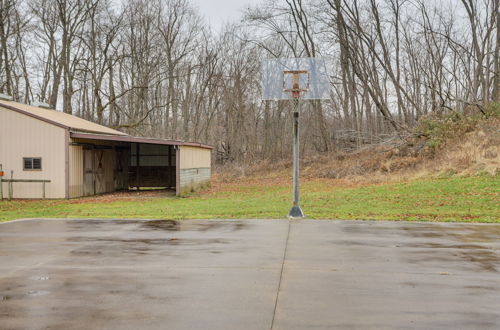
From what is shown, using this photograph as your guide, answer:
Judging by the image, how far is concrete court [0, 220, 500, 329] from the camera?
15.9ft

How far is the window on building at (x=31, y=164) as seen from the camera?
798 inches

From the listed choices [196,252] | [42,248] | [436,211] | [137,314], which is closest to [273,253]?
[196,252]

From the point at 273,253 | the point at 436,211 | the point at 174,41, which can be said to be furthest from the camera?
the point at 174,41

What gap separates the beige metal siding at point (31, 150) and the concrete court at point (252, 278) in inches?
403

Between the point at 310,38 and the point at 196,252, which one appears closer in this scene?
the point at 196,252

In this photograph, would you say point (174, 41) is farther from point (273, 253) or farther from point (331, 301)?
point (331, 301)

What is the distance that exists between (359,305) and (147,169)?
76.6 feet

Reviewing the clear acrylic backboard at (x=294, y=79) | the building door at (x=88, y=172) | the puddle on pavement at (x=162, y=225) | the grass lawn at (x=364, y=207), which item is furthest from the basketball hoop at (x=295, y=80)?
the building door at (x=88, y=172)

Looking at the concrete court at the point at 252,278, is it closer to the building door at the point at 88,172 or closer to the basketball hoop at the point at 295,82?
the basketball hoop at the point at 295,82

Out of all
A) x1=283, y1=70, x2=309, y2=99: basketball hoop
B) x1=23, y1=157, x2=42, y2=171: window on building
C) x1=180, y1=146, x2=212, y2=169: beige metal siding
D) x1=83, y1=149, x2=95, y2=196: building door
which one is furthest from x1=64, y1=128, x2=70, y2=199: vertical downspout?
x1=283, y1=70, x2=309, y2=99: basketball hoop

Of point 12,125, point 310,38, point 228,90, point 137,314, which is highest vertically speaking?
point 310,38

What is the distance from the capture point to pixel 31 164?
66.7ft

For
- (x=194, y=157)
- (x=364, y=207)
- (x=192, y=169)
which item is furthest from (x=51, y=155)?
(x=364, y=207)

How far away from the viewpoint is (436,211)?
13367mm
